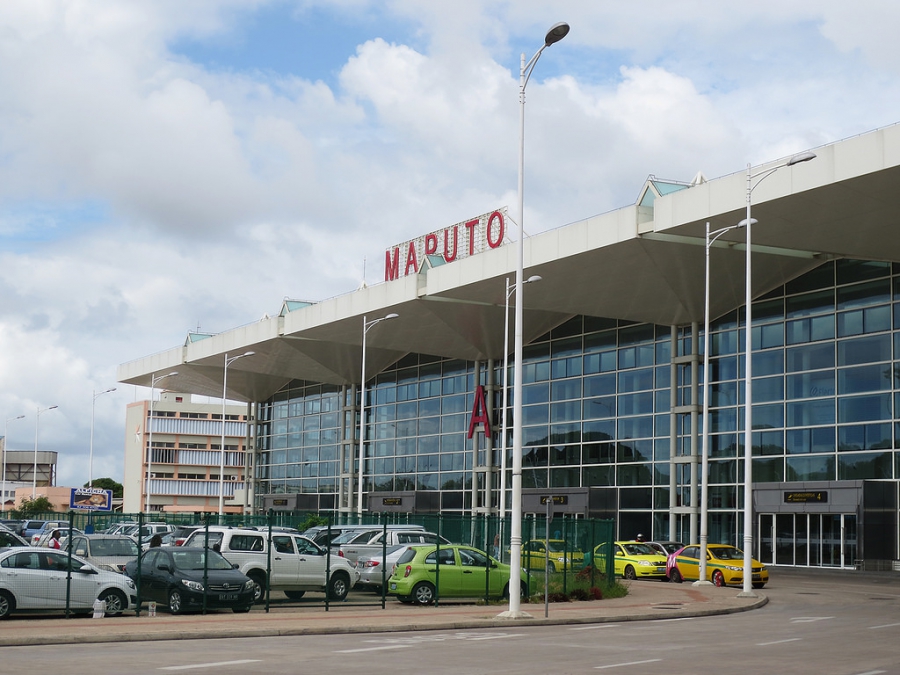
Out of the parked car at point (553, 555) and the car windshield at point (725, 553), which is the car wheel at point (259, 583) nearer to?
the parked car at point (553, 555)

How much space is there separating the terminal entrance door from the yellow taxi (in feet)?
29.7

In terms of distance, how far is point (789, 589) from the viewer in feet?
121

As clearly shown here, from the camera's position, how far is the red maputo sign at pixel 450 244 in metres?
55.1

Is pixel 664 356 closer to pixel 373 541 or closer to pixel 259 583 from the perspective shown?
pixel 373 541

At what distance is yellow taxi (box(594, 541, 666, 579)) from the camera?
1607 inches

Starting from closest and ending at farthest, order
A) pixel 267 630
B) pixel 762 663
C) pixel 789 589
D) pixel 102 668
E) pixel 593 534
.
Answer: pixel 102 668 < pixel 762 663 < pixel 267 630 < pixel 593 534 < pixel 789 589

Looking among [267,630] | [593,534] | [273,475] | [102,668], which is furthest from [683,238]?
[273,475]

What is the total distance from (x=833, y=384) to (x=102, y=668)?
38.2 metres

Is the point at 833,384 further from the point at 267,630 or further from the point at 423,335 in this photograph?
→ the point at 267,630

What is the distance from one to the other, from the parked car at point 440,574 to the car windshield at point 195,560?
4.25 metres

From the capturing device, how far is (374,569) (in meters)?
27.7

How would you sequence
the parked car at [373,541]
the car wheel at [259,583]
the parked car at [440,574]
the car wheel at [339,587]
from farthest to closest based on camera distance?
the parked car at [373,541], the car wheel at [339,587], the parked car at [440,574], the car wheel at [259,583]

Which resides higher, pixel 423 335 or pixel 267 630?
pixel 423 335

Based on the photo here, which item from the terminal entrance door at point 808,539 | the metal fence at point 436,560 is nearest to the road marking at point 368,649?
the metal fence at point 436,560
